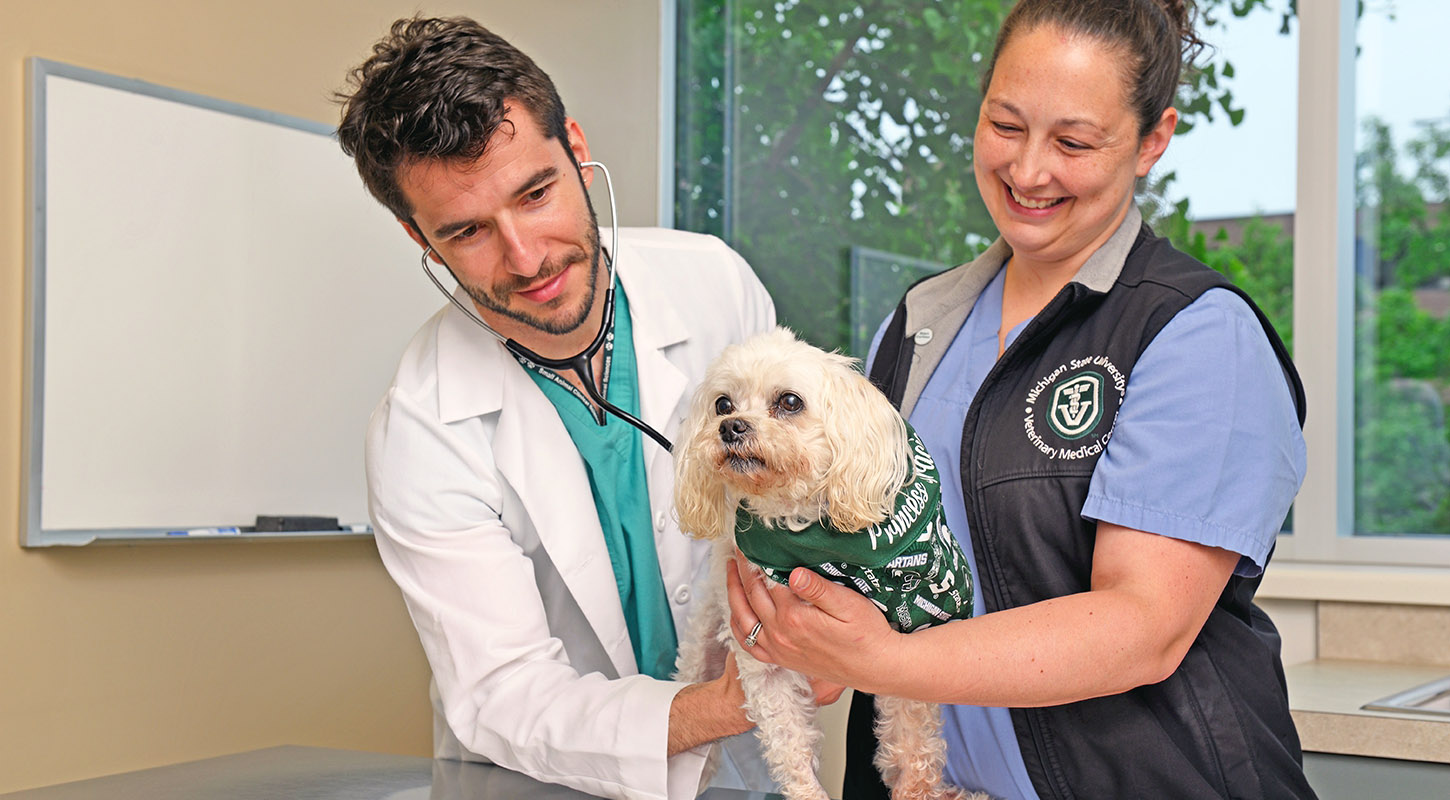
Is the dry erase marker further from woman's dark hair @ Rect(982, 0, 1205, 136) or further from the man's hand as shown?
woman's dark hair @ Rect(982, 0, 1205, 136)

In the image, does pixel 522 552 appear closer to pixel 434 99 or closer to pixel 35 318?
pixel 434 99

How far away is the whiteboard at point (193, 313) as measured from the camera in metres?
2.31

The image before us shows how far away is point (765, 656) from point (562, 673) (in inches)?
12.7

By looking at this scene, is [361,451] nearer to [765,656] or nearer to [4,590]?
[4,590]

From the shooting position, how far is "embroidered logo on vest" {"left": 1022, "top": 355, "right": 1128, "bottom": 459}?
1.15 m

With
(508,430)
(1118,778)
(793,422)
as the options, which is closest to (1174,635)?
(1118,778)

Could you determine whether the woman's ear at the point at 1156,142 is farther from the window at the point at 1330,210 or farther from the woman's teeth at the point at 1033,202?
the window at the point at 1330,210

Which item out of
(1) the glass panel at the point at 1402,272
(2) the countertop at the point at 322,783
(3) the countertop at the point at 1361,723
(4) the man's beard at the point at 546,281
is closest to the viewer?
(2) the countertop at the point at 322,783

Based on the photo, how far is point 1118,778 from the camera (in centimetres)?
118

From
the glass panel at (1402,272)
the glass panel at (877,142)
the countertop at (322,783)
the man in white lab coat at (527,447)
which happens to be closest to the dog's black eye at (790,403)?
the man in white lab coat at (527,447)

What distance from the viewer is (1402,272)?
2.95m

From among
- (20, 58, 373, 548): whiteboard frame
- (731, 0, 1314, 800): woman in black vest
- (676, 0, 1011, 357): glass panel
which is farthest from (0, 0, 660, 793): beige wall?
(731, 0, 1314, 800): woman in black vest

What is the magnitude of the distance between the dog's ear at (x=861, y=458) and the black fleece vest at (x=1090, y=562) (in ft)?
0.31

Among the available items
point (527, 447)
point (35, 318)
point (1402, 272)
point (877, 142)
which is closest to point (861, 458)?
point (527, 447)
